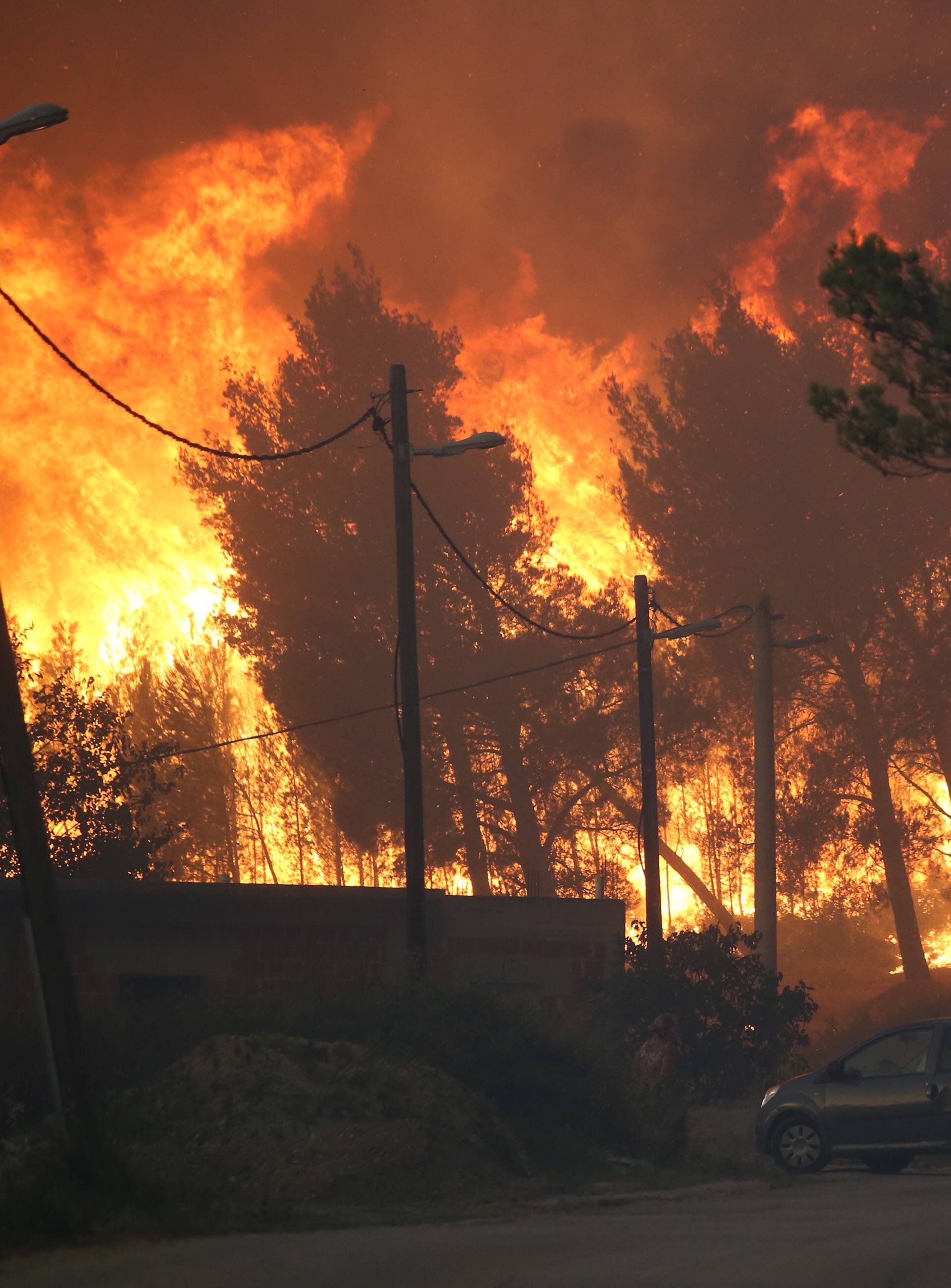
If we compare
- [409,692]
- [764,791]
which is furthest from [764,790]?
[409,692]

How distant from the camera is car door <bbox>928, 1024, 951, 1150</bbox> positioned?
15727mm

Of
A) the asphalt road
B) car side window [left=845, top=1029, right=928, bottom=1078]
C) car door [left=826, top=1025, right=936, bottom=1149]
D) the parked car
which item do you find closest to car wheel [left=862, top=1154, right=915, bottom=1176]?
the parked car

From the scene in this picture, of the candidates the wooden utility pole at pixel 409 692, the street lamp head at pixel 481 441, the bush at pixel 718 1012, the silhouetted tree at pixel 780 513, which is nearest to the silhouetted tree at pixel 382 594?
the silhouetted tree at pixel 780 513

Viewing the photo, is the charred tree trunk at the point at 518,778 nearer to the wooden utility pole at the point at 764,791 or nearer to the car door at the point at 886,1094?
the wooden utility pole at the point at 764,791

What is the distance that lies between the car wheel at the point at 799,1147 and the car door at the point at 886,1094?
0.21 meters

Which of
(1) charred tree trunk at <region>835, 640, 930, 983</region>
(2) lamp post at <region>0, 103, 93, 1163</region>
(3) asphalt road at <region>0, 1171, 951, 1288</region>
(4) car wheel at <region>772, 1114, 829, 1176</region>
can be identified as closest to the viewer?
(3) asphalt road at <region>0, 1171, 951, 1288</region>

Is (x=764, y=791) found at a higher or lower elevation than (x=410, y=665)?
lower

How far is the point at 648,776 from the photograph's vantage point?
27766 mm

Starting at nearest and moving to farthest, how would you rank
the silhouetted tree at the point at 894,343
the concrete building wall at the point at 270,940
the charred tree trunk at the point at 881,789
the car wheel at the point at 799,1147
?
the silhouetted tree at the point at 894,343, the car wheel at the point at 799,1147, the concrete building wall at the point at 270,940, the charred tree trunk at the point at 881,789

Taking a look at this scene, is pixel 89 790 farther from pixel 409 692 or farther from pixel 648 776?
pixel 409 692

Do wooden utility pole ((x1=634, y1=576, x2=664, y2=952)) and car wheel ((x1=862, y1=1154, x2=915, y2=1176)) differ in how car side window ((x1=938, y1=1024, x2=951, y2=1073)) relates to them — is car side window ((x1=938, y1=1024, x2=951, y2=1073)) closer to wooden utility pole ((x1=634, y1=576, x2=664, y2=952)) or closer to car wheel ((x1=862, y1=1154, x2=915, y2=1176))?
car wheel ((x1=862, y1=1154, x2=915, y2=1176))

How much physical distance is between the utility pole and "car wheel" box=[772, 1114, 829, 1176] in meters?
8.74

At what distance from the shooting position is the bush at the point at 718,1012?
82.3ft

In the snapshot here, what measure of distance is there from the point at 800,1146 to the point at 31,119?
1294cm
